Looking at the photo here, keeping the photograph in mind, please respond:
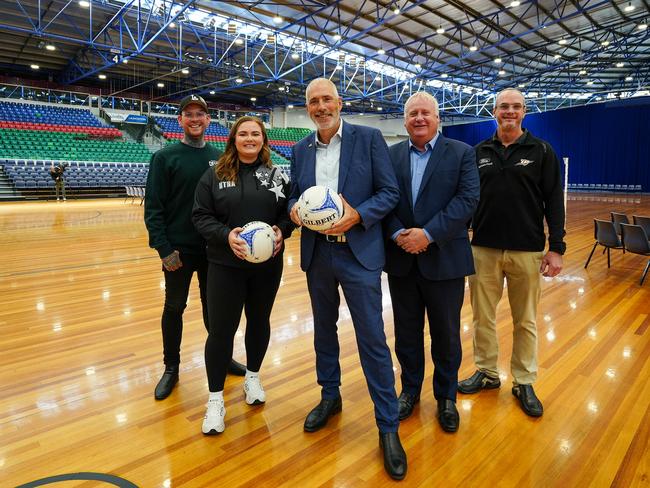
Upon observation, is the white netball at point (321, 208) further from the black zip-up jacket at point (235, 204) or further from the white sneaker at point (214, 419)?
the white sneaker at point (214, 419)

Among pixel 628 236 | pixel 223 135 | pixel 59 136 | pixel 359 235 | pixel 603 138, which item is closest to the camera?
pixel 359 235

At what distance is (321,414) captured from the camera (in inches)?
80.6

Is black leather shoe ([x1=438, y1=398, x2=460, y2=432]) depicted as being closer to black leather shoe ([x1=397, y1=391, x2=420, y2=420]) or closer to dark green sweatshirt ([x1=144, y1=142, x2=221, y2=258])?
black leather shoe ([x1=397, y1=391, x2=420, y2=420])

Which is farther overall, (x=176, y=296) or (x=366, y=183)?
(x=176, y=296)

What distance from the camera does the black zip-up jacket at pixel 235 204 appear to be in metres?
1.95

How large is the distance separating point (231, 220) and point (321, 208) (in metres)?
0.52

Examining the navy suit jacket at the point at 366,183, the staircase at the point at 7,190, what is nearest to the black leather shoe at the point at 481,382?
the navy suit jacket at the point at 366,183

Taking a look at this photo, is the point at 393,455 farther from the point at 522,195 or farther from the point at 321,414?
the point at 522,195

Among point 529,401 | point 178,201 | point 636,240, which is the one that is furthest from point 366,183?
point 636,240

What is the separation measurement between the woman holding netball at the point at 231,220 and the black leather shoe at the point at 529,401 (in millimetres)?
1420

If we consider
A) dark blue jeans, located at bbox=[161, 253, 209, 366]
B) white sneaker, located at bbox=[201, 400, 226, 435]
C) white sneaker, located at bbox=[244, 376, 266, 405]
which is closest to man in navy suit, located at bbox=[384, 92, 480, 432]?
white sneaker, located at bbox=[244, 376, 266, 405]

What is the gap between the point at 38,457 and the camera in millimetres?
1808

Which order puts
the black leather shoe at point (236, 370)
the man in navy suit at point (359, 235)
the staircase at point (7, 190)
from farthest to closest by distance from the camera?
the staircase at point (7, 190), the black leather shoe at point (236, 370), the man in navy suit at point (359, 235)

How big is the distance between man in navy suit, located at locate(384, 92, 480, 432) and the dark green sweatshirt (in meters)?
1.03
